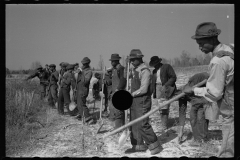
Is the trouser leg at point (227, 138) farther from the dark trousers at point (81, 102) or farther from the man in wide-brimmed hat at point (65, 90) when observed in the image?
the man in wide-brimmed hat at point (65, 90)

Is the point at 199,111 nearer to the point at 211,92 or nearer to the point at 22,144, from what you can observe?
the point at 211,92

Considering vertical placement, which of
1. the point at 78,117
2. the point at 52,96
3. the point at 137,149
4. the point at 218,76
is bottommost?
the point at 137,149

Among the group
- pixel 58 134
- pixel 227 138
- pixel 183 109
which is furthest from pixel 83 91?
pixel 227 138

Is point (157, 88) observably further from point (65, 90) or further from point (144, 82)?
point (65, 90)

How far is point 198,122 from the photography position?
4.52 metres

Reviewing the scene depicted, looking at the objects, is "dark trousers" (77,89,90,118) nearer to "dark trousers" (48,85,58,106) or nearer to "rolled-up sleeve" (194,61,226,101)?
"dark trousers" (48,85,58,106)

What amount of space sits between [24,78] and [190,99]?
10.5 feet

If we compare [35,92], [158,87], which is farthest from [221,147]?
[35,92]

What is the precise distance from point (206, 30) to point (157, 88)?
4.75 feet

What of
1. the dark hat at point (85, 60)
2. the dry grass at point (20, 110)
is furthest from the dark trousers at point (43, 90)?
the dark hat at point (85, 60)

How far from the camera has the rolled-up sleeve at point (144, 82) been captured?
13.9ft

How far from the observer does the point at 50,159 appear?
4086mm

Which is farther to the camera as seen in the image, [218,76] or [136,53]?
[136,53]
